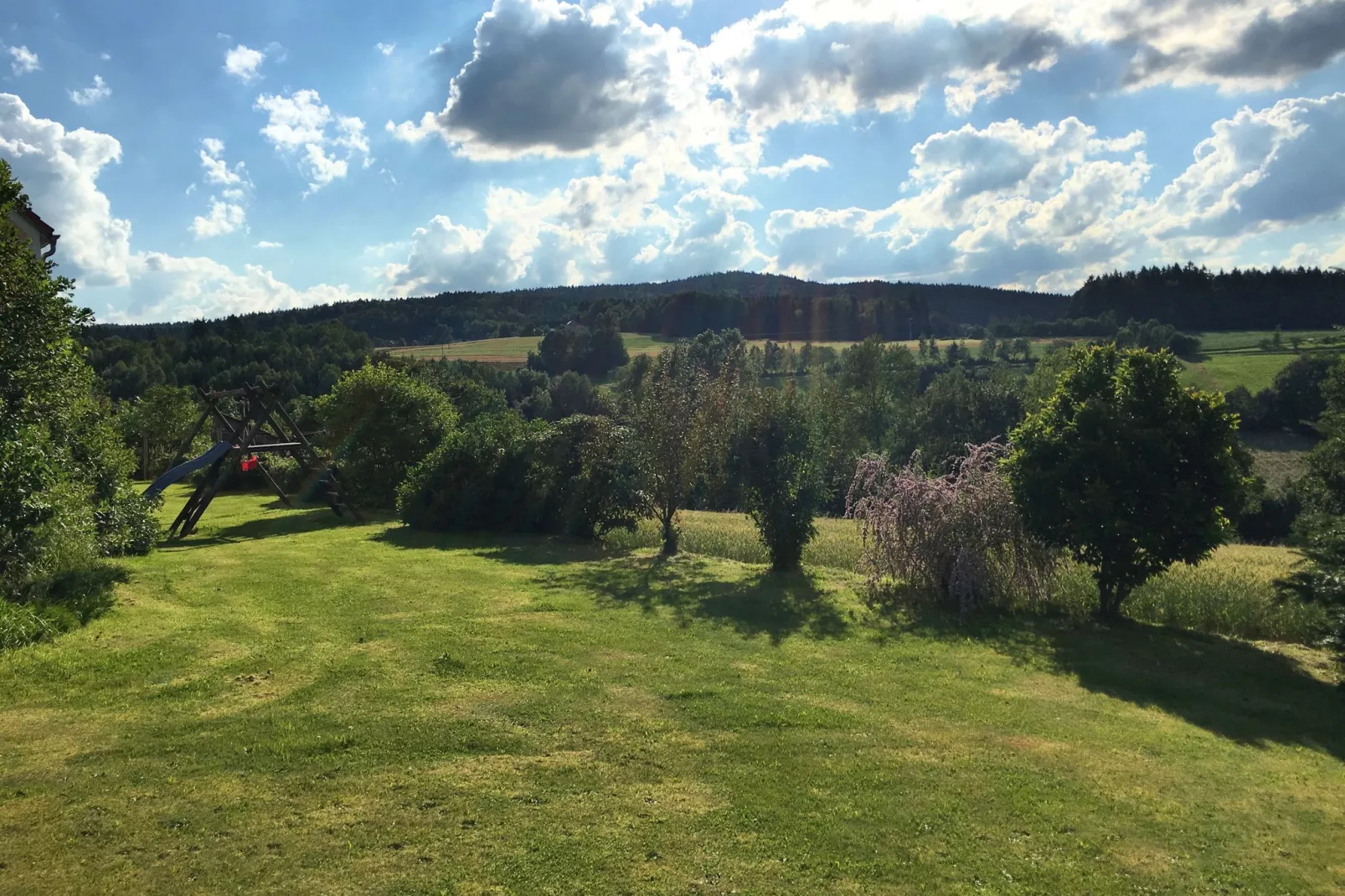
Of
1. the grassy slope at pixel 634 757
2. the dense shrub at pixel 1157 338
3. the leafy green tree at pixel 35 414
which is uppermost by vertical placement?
the dense shrub at pixel 1157 338

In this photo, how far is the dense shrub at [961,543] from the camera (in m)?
15.3

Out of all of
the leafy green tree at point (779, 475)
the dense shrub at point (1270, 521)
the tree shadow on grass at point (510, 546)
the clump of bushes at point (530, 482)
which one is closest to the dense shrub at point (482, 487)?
the clump of bushes at point (530, 482)

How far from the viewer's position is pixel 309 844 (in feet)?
18.8

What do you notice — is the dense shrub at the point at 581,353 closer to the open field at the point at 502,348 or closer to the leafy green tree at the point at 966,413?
the open field at the point at 502,348

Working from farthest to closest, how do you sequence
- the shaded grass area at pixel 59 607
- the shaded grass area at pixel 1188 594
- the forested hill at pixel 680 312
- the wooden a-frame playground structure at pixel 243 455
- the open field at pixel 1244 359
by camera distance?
1. the forested hill at pixel 680 312
2. the open field at pixel 1244 359
3. the wooden a-frame playground structure at pixel 243 455
4. the shaded grass area at pixel 1188 594
5. the shaded grass area at pixel 59 607

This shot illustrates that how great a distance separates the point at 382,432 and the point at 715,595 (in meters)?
19.1

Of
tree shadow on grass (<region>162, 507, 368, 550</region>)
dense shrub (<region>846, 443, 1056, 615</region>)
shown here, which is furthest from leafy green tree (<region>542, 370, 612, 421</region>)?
dense shrub (<region>846, 443, 1056, 615</region>)

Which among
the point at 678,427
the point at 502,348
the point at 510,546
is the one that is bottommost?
the point at 510,546

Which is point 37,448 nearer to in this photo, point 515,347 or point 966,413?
point 966,413

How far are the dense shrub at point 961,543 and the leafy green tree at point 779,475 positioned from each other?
251 cm

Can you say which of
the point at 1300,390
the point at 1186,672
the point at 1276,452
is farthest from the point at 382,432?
the point at 1300,390

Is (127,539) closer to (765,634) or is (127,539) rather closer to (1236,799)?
(765,634)

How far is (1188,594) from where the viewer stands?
16.2 m

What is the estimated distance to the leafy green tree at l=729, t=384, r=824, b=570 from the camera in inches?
735
